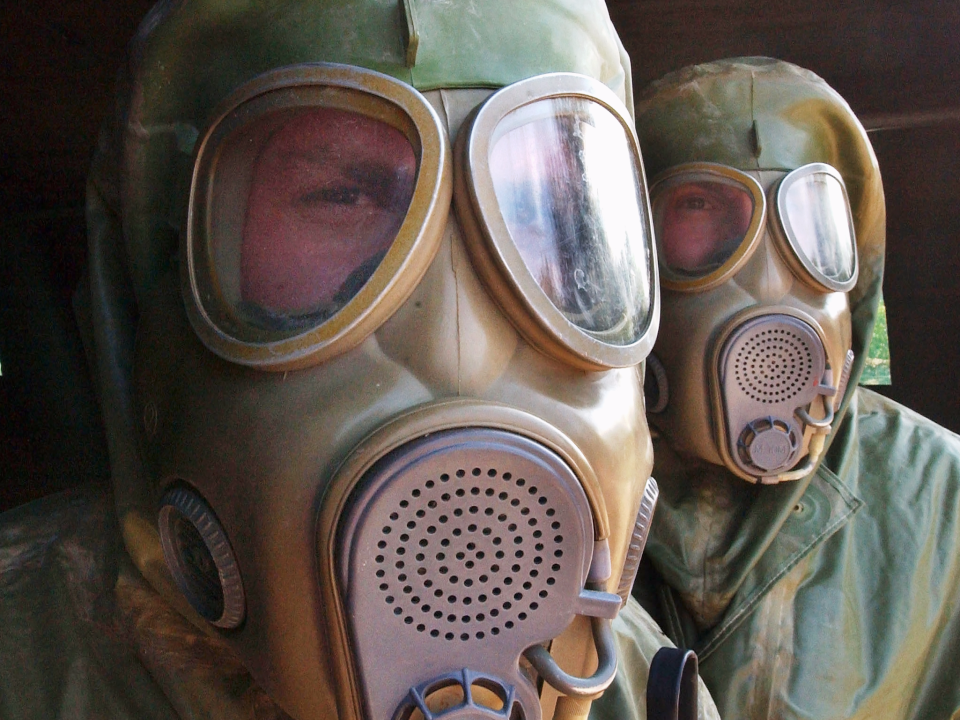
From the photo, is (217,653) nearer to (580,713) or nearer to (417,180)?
(580,713)

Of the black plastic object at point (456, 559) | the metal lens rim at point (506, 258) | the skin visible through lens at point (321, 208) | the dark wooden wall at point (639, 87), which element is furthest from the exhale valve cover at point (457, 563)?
the dark wooden wall at point (639, 87)

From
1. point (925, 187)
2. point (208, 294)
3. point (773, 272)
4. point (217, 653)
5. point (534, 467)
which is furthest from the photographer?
point (925, 187)

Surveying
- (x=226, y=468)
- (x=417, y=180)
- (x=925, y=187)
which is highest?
(x=417, y=180)

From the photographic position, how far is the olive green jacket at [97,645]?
1348 mm

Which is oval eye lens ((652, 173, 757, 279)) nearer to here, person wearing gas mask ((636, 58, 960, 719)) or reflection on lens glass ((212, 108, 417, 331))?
person wearing gas mask ((636, 58, 960, 719))

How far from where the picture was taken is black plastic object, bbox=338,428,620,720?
3.50ft

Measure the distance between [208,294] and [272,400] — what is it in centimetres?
17

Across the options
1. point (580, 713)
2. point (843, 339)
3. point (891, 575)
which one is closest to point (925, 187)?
point (843, 339)

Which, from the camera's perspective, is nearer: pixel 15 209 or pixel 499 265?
pixel 499 265

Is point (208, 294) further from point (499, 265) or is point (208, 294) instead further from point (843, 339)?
point (843, 339)

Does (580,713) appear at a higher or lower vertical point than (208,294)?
lower

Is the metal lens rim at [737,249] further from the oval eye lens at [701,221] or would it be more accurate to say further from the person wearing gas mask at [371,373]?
the person wearing gas mask at [371,373]

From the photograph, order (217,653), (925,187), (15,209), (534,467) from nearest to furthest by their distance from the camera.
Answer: (534,467), (217,653), (15,209), (925,187)

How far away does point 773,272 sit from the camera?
96.4 inches
